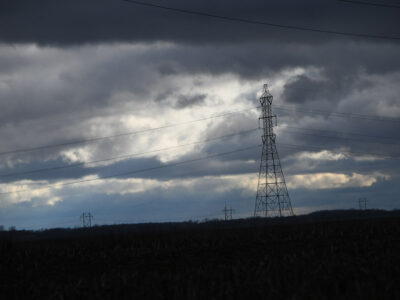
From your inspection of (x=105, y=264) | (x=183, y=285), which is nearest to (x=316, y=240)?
(x=105, y=264)

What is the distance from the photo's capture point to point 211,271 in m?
28.1

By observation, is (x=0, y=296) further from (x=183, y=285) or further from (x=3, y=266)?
(x=3, y=266)

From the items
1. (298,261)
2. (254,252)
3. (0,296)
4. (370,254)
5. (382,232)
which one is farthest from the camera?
(382,232)

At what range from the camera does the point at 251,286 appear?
22125 millimetres

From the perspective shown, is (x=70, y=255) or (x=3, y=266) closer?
(x=3, y=266)

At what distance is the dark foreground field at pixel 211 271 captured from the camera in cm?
2153

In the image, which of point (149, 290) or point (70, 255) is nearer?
point (149, 290)

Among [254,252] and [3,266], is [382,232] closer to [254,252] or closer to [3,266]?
[254,252]

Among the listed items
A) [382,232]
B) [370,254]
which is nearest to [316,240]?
[382,232]

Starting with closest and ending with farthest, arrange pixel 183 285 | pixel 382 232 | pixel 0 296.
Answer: pixel 183 285
pixel 0 296
pixel 382 232

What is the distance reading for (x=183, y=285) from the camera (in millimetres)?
24125

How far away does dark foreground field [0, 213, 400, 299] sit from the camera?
70.6 feet

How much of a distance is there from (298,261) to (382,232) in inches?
1112

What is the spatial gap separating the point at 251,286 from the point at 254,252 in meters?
20.5
